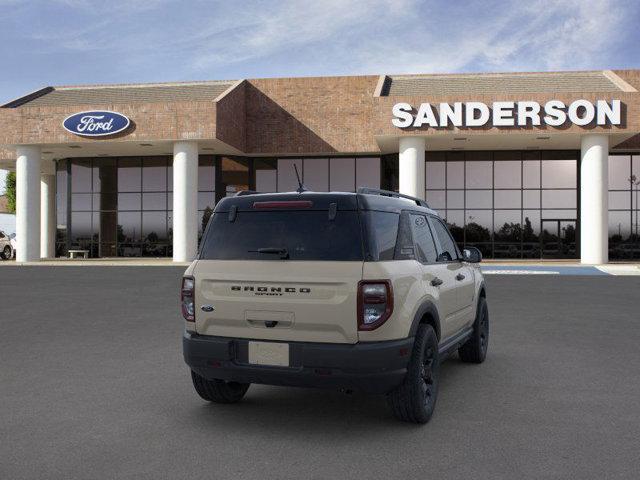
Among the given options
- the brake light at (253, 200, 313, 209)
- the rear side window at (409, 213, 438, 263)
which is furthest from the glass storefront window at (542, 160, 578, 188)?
the brake light at (253, 200, 313, 209)

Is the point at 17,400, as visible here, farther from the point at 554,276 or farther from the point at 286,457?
the point at 554,276

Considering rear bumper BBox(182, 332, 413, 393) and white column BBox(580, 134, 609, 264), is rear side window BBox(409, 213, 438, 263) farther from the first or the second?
white column BBox(580, 134, 609, 264)

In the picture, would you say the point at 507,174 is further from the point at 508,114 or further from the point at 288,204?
the point at 288,204

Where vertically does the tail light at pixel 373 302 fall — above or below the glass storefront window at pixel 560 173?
below

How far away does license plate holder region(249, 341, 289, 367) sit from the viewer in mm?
4777

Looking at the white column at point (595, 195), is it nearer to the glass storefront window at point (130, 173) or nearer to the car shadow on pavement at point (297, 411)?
the glass storefront window at point (130, 173)

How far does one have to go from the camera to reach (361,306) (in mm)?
4637

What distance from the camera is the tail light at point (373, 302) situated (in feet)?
15.2

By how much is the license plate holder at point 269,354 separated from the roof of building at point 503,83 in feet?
90.1

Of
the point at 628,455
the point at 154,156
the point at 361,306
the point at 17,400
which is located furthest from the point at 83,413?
the point at 154,156

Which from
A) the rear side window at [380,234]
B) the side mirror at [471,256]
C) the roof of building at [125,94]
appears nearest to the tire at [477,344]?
the side mirror at [471,256]

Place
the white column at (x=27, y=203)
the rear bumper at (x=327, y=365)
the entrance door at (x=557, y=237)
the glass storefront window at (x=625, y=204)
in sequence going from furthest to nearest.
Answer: the entrance door at (x=557, y=237) < the glass storefront window at (x=625, y=204) < the white column at (x=27, y=203) < the rear bumper at (x=327, y=365)

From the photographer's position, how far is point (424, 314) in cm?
533

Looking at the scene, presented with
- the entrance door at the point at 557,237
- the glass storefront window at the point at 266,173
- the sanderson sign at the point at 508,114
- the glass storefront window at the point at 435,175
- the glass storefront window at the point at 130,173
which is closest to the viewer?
the sanderson sign at the point at 508,114
